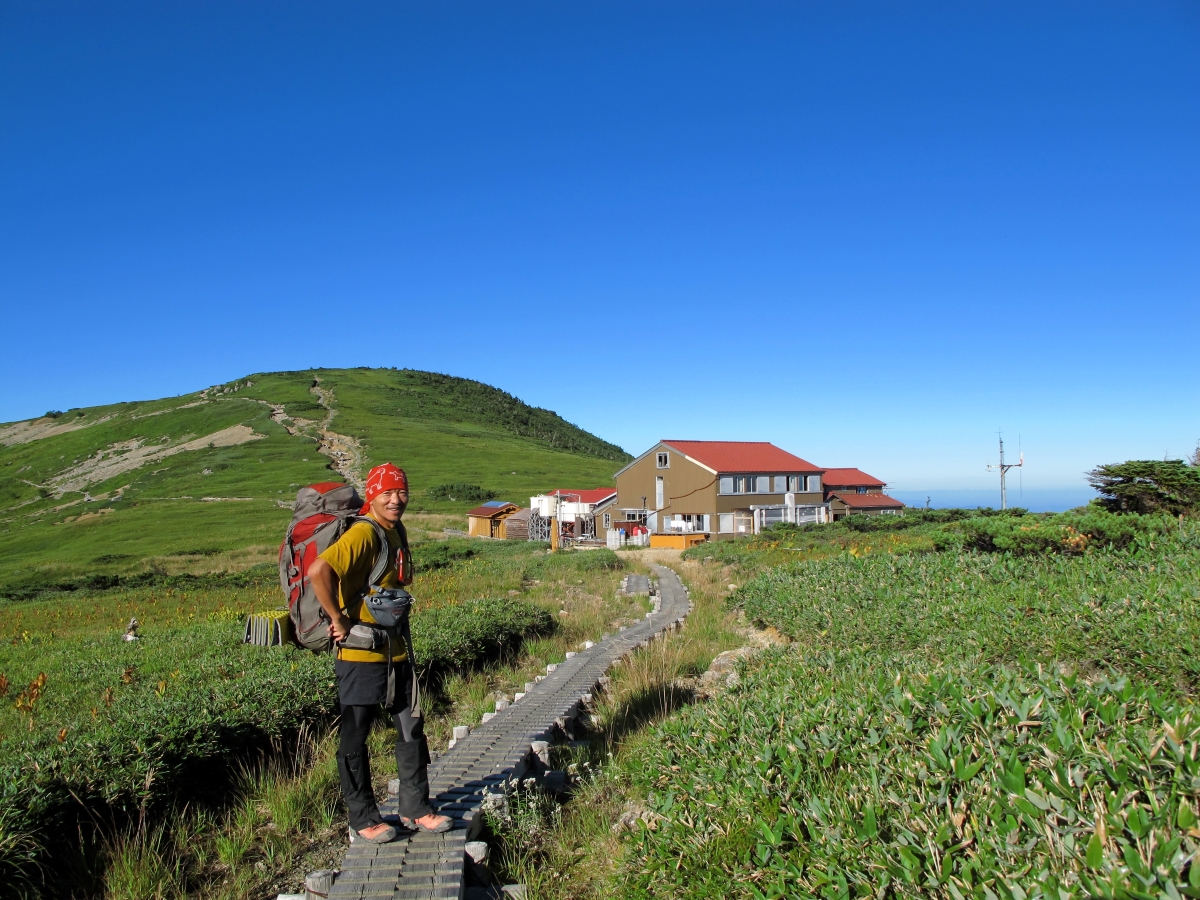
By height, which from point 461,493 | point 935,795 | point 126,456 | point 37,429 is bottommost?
point 935,795

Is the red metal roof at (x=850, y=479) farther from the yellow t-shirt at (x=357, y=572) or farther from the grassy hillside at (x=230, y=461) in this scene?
the yellow t-shirt at (x=357, y=572)

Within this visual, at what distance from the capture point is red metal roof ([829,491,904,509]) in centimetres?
5653

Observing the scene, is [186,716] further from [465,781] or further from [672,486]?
[672,486]

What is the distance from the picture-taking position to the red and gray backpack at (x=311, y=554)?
4.43m

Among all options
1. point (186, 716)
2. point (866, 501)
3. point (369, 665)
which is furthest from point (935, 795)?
point (866, 501)

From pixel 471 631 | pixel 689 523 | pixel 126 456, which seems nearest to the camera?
pixel 471 631

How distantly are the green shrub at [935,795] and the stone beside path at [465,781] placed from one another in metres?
1.15

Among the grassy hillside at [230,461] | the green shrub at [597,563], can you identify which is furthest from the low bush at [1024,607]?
the grassy hillside at [230,461]

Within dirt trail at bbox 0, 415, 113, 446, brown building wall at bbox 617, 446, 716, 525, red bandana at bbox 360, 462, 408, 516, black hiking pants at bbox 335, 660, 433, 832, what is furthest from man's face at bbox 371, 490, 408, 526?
dirt trail at bbox 0, 415, 113, 446

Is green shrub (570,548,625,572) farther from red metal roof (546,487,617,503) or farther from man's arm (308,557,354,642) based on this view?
red metal roof (546,487,617,503)

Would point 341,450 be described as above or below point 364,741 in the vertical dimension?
above

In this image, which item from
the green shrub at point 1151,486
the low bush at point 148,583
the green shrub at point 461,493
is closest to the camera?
the green shrub at point 1151,486

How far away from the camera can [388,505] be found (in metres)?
4.68

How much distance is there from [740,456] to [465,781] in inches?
1905
